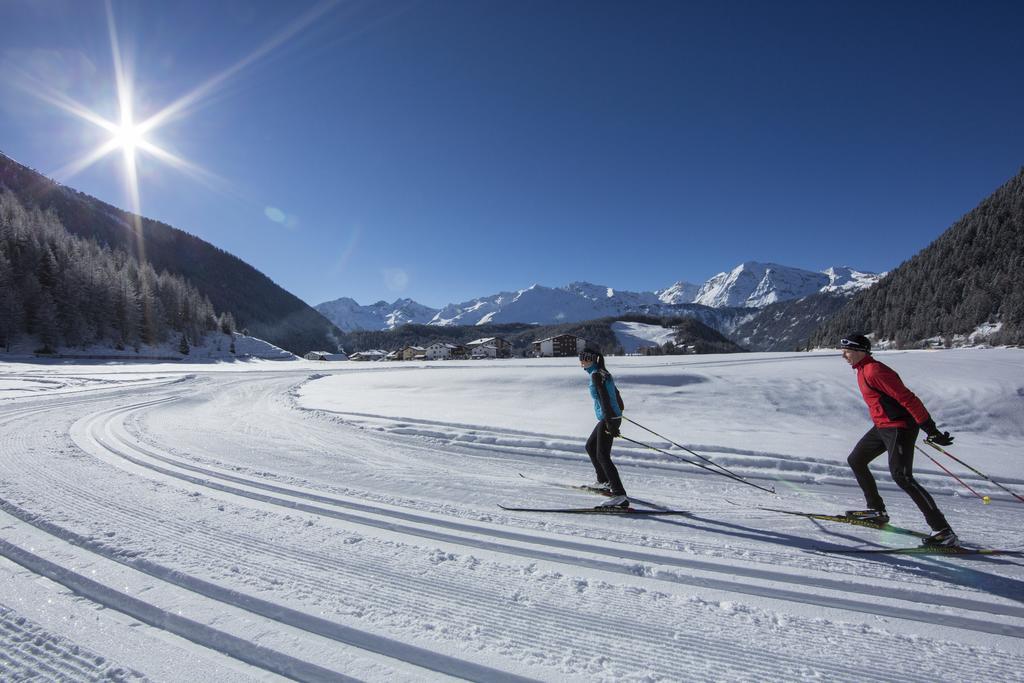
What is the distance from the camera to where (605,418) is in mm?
5234

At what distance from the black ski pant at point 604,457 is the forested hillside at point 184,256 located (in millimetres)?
164277

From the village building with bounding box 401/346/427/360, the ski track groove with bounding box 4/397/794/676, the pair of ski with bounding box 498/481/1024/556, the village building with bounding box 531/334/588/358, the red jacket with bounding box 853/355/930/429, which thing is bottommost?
the ski track groove with bounding box 4/397/794/676

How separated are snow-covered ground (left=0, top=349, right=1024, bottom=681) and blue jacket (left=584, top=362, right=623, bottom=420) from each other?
3.82 ft

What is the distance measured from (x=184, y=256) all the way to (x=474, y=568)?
A: 222 meters

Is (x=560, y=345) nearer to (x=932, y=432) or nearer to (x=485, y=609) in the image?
(x=932, y=432)

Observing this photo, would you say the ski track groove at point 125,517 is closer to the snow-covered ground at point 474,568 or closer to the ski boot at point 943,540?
the snow-covered ground at point 474,568

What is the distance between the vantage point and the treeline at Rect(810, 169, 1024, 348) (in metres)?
88.8

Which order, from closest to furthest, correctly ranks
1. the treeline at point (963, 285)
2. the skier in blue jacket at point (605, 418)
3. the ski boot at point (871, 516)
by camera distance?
the ski boot at point (871, 516)
the skier in blue jacket at point (605, 418)
the treeline at point (963, 285)

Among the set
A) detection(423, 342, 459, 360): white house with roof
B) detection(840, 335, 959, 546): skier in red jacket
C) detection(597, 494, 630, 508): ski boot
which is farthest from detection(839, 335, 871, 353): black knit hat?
detection(423, 342, 459, 360): white house with roof

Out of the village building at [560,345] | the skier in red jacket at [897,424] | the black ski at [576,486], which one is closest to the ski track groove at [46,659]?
the black ski at [576,486]

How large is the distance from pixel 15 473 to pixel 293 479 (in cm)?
395

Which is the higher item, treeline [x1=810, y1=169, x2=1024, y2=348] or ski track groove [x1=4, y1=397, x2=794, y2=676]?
treeline [x1=810, y1=169, x2=1024, y2=348]

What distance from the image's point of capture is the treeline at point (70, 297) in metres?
47.4

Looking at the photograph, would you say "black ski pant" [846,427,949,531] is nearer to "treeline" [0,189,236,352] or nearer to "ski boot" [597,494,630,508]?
"ski boot" [597,494,630,508]
